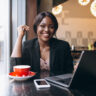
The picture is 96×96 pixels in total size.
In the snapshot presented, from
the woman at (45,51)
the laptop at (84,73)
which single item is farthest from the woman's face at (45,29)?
the laptop at (84,73)

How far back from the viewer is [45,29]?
1.57 m

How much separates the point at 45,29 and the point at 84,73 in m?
0.80

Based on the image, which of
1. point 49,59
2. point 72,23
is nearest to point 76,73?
point 49,59

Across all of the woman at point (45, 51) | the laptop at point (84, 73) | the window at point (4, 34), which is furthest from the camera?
the window at point (4, 34)

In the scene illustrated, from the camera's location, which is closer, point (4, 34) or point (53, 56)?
point (53, 56)

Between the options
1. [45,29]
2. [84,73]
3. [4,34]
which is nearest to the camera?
[84,73]

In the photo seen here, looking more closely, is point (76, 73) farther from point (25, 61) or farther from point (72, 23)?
point (72, 23)

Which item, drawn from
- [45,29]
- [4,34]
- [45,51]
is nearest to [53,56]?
[45,51]

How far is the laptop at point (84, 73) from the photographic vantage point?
802 millimetres

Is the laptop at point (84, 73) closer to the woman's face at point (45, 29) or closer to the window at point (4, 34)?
the woman's face at point (45, 29)

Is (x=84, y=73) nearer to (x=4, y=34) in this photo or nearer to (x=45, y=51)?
(x=45, y=51)

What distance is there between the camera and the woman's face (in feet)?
5.15

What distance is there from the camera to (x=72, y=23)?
17.0ft

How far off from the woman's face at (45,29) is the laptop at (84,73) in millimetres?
690
